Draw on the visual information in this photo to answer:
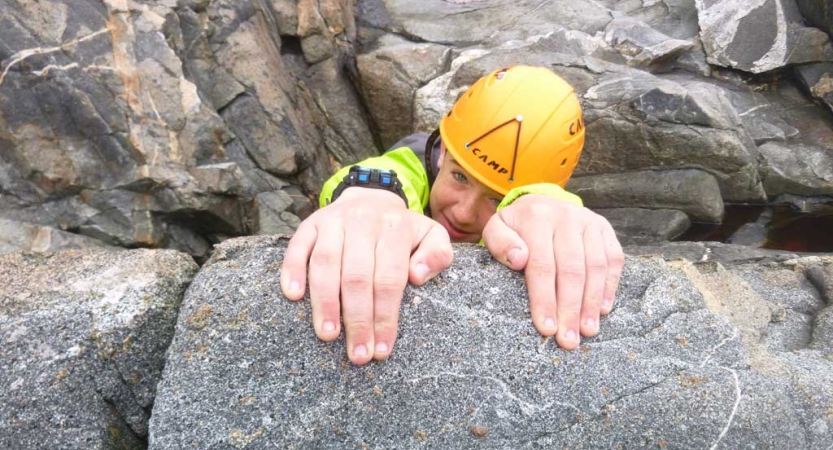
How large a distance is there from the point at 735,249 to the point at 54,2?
510 cm

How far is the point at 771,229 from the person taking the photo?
520cm

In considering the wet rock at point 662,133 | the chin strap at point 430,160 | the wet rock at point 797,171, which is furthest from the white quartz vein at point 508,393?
the wet rock at point 797,171

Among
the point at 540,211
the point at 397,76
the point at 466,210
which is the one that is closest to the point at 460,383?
A: the point at 540,211

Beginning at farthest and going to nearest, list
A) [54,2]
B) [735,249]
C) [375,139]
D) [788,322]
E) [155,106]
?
[375,139] < [735,249] < [155,106] < [54,2] < [788,322]

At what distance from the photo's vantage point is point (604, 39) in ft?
20.4

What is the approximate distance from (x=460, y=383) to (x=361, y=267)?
417mm

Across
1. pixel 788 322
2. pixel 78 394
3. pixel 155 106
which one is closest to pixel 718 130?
pixel 788 322

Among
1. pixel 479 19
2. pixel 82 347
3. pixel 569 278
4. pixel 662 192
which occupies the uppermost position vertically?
pixel 569 278

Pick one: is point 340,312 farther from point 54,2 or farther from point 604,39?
point 604,39

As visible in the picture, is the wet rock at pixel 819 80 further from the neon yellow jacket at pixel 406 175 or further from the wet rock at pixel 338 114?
the neon yellow jacket at pixel 406 175

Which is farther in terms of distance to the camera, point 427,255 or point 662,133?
point 662,133

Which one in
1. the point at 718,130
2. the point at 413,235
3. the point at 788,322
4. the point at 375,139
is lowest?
the point at 375,139

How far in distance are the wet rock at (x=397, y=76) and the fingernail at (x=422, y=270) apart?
4.40m

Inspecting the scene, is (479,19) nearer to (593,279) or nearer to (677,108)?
(677,108)
